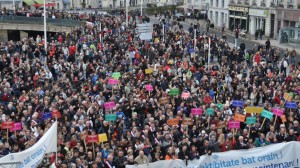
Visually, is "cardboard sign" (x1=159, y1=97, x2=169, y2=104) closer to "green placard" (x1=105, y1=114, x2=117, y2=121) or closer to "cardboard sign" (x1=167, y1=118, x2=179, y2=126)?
"green placard" (x1=105, y1=114, x2=117, y2=121)

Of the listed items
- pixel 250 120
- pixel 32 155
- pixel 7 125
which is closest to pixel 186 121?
pixel 250 120

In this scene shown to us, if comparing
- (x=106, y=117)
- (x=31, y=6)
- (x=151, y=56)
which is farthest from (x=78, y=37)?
(x=31, y=6)

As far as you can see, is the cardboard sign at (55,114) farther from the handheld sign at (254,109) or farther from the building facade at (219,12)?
the building facade at (219,12)

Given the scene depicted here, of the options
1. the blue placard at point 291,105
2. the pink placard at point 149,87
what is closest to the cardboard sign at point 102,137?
the pink placard at point 149,87

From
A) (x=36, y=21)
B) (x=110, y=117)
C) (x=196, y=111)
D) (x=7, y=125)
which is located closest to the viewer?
(x=7, y=125)

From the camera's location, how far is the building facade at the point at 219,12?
207 feet

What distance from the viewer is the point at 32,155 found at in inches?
530

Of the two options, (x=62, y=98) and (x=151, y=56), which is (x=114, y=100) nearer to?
(x=62, y=98)

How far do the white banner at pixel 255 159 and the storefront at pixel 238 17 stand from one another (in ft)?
140

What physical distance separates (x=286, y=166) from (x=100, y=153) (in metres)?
5.62

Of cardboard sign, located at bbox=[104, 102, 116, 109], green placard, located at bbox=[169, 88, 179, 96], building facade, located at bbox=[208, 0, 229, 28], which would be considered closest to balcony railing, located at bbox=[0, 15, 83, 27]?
building facade, located at bbox=[208, 0, 229, 28]

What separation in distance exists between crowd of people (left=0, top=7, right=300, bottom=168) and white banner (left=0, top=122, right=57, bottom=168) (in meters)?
0.56

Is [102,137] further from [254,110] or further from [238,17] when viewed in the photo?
[238,17]

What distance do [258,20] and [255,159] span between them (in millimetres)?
41873
